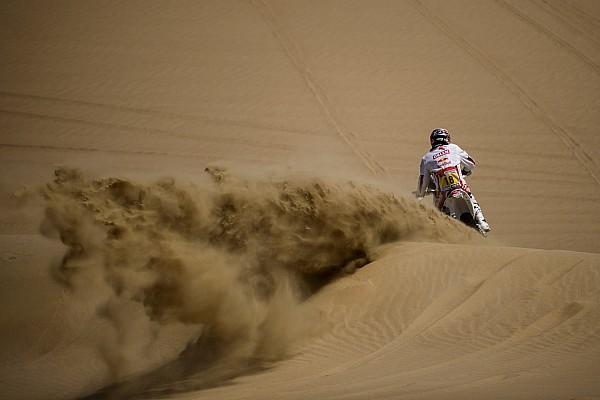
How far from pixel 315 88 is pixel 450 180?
1138cm

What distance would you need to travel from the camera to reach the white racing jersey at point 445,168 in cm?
764

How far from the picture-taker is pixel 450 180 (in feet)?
25.1

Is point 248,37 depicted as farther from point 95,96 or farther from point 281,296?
point 281,296

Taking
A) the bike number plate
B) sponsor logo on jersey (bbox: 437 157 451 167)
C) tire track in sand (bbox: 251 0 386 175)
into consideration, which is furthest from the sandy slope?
tire track in sand (bbox: 251 0 386 175)

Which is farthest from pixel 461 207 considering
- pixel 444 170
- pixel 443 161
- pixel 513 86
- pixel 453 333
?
pixel 513 86

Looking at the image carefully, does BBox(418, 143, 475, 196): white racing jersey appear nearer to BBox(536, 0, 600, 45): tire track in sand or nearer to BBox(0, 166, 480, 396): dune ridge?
BBox(0, 166, 480, 396): dune ridge

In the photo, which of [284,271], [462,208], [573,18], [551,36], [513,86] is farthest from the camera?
[573,18]

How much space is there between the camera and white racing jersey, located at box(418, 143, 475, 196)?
764 cm

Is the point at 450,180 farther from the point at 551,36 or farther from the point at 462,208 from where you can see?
the point at 551,36

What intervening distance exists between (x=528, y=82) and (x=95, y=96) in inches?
458

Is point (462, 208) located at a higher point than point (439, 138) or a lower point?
lower

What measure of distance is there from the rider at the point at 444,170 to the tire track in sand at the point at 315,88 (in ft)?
21.9

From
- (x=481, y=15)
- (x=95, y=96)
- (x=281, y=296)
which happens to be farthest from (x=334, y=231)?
(x=481, y=15)

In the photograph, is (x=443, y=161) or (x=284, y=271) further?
(x=443, y=161)
